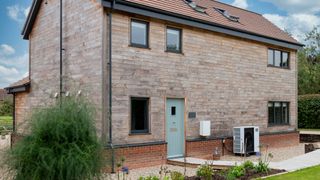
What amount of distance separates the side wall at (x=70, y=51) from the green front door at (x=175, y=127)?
9.44 feet

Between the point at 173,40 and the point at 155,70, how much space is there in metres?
1.59

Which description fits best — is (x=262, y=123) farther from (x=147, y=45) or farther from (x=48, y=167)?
(x=48, y=167)

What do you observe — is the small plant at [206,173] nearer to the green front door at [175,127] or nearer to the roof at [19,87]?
the green front door at [175,127]

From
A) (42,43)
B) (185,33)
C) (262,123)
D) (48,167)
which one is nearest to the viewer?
(48,167)

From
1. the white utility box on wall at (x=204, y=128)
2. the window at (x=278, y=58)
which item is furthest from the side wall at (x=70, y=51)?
the window at (x=278, y=58)

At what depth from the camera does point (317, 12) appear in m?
42.2

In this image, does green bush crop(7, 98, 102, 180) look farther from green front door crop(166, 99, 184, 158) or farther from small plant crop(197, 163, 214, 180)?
green front door crop(166, 99, 184, 158)

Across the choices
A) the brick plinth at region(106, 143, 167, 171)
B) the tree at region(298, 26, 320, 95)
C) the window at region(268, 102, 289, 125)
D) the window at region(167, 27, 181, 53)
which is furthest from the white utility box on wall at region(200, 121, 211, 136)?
the tree at region(298, 26, 320, 95)

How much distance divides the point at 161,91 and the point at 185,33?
256 centimetres

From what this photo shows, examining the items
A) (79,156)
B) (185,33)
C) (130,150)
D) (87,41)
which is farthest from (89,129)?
(185,33)

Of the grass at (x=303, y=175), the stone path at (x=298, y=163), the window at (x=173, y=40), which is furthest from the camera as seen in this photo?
the window at (x=173, y=40)

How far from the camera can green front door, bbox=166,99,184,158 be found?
44.5 ft

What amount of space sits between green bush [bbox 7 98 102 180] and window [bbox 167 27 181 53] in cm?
731

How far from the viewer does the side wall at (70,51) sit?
474 inches
